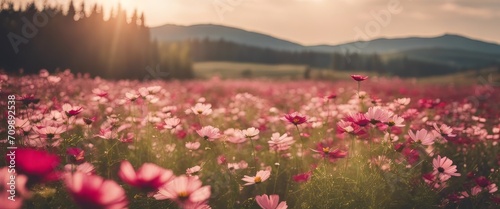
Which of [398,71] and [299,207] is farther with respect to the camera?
[398,71]

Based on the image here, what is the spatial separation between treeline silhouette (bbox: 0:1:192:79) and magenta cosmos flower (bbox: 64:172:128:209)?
29.1 m

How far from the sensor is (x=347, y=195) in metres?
2.33

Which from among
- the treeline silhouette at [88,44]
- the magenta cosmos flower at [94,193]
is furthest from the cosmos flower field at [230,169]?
the treeline silhouette at [88,44]

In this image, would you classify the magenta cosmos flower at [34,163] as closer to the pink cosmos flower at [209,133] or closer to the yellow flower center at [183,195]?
the yellow flower center at [183,195]

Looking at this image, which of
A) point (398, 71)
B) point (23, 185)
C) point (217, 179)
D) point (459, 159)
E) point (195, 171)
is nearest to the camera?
point (23, 185)

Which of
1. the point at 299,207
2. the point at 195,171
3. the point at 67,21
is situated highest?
the point at 67,21

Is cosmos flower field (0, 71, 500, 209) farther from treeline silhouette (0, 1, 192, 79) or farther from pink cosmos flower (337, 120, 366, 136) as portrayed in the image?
treeline silhouette (0, 1, 192, 79)

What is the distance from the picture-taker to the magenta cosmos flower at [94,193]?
2.67 ft

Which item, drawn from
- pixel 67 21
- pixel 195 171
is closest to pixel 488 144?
pixel 195 171

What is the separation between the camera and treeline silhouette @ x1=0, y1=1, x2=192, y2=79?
30562 millimetres

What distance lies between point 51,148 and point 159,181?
1651 millimetres

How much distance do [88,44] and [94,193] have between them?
37.5m

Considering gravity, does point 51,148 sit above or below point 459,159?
above

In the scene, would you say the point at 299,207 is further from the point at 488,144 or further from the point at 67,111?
the point at 488,144
